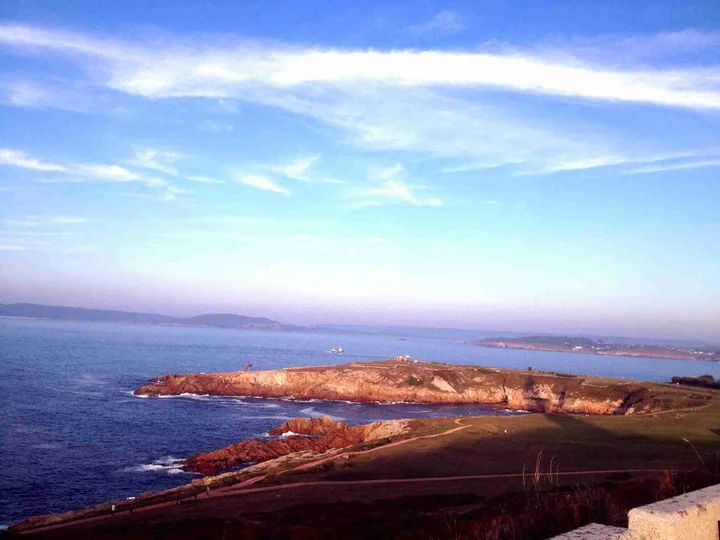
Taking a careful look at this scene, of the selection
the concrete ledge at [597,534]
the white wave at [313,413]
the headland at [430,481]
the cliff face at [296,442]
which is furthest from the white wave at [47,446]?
the concrete ledge at [597,534]

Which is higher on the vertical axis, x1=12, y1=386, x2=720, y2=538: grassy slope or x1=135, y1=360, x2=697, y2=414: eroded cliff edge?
x1=12, y1=386, x2=720, y2=538: grassy slope

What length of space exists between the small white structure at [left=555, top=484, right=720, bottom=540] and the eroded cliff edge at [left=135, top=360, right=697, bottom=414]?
252 ft

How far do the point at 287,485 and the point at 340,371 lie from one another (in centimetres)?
6689

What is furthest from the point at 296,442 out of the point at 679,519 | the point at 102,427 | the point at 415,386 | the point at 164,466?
the point at 679,519

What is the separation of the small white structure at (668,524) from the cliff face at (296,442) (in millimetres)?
37144

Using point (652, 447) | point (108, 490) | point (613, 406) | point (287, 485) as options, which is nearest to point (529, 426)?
point (652, 447)

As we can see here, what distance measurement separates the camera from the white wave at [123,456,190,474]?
39844 mm

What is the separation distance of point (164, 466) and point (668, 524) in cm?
4078

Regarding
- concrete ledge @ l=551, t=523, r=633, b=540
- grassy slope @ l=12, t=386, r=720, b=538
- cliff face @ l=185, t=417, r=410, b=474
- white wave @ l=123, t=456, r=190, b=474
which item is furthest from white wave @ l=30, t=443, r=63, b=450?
concrete ledge @ l=551, t=523, r=633, b=540

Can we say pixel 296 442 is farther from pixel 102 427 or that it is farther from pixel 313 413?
pixel 313 413

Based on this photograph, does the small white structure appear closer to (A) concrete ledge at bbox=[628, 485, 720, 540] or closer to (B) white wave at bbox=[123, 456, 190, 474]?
(A) concrete ledge at bbox=[628, 485, 720, 540]

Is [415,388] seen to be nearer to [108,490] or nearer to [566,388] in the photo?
[566,388]

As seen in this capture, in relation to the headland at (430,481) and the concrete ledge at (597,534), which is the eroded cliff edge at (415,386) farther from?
the concrete ledge at (597,534)

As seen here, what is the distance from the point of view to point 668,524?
21.1 ft
